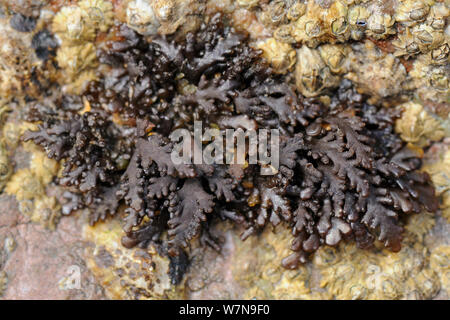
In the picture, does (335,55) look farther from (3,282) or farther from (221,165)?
(3,282)

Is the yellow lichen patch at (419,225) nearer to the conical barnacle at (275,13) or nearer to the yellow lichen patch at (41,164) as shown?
the conical barnacle at (275,13)

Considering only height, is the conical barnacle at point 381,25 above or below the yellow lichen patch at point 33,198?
above

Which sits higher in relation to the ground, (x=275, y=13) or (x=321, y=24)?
(x=275, y=13)

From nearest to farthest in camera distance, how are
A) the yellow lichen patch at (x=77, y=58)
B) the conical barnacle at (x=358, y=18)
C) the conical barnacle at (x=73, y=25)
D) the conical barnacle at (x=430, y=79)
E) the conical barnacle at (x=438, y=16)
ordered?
the conical barnacle at (x=438, y=16) → the conical barnacle at (x=358, y=18) → the conical barnacle at (x=430, y=79) → the conical barnacle at (x=73, y=25) → the yellow lichen patch at (x=77, y=58)

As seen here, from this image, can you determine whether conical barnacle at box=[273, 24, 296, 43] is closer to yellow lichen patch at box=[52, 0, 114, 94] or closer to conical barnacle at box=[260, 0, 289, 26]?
conical barnacle at box=[260, 0, 289, 26]

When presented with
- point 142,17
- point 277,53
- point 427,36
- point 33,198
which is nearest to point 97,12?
point 142,17

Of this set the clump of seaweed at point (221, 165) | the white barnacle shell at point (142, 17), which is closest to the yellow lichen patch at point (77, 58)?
the clump of seaweed at point (221, 165)
